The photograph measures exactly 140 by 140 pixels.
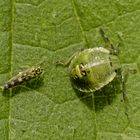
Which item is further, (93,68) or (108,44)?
(108,44)

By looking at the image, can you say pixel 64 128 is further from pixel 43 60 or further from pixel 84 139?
pixel 43 60

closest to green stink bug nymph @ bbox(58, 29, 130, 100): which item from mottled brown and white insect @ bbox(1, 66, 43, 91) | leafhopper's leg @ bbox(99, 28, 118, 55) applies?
leafhopper's leg @ bbox(99, 28, 118, 55)

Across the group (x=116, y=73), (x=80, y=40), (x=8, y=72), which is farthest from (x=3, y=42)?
(x=116, y=73)

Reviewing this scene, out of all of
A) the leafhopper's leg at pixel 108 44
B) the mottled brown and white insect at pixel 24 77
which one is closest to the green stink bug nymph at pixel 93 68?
the leafhopper's leg at pixel 108 44

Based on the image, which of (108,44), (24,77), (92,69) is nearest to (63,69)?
(92,69)

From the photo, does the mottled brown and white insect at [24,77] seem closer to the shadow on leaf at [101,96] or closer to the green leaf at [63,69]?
the green leaf at [63,69]

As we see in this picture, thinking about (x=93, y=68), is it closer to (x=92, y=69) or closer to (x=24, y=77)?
(x=92, y=69)
